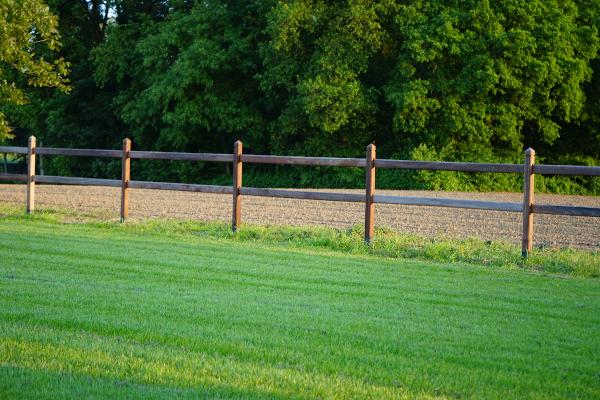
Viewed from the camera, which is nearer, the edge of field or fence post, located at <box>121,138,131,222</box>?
the edge of field

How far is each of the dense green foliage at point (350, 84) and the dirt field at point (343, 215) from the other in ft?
37.7

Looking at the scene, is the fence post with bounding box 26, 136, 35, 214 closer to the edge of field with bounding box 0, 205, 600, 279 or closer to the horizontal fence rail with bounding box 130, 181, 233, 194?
the edge of field with bounding box 0, 205, 600, 279

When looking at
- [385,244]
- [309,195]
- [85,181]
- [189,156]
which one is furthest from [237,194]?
[85,181]

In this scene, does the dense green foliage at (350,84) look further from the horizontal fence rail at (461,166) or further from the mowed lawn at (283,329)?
the mowed lawn at (283,329)

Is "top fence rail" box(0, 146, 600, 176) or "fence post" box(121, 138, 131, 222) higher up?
"top fence rail" box(0, 146, 600, 176)

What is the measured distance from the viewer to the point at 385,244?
14.2 metres

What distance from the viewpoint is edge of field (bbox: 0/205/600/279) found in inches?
504

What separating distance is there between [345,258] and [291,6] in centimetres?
2586

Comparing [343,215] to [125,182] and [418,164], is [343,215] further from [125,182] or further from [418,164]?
[418,164]

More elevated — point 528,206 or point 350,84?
point 350,84

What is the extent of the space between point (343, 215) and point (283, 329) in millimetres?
13968

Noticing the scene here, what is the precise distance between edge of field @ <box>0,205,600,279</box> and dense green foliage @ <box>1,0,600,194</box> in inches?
774

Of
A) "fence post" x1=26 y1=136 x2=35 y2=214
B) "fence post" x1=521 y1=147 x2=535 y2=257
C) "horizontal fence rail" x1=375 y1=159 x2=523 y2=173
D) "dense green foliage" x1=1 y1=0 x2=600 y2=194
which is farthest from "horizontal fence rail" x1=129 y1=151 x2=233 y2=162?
"dense green foliage" x1=1 y1=0 x2=600 y2=194

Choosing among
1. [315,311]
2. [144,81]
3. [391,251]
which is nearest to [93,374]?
[315,311]
